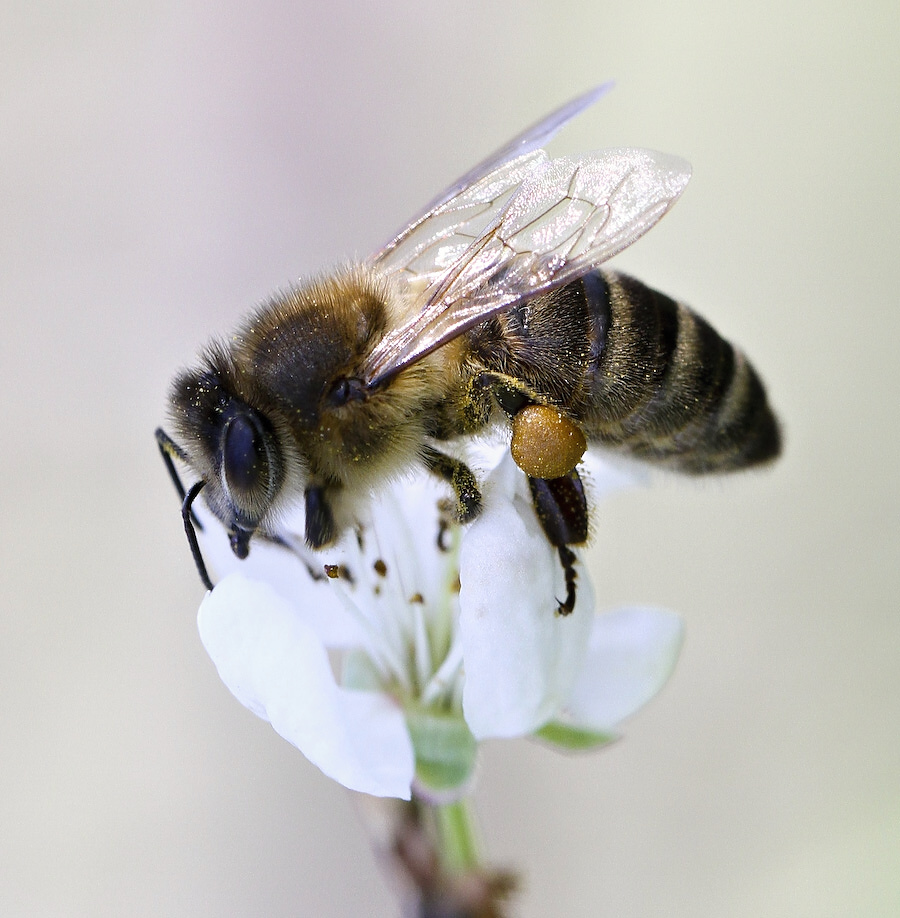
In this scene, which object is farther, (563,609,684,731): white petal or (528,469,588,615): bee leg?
(563,609,684,731): white petal

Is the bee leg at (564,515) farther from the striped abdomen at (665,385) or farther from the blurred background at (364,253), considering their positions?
the blurred background at (364,253)

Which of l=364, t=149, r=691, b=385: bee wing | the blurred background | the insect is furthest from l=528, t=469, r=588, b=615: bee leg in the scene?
the blurred background

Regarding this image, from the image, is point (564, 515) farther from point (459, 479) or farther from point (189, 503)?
point (189, 503)

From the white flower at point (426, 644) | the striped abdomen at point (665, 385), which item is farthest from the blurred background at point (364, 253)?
the striped abdomen at point (665, 385)

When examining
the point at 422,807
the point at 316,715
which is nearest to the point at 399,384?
the point at 316,715

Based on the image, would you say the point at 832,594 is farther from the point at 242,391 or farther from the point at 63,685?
the point at 242,391

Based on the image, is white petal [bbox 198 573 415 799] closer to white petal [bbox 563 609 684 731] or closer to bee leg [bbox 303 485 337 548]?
bee leg [bbox 303 485 337 548]

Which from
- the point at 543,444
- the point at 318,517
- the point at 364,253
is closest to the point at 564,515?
the point at 543,444
